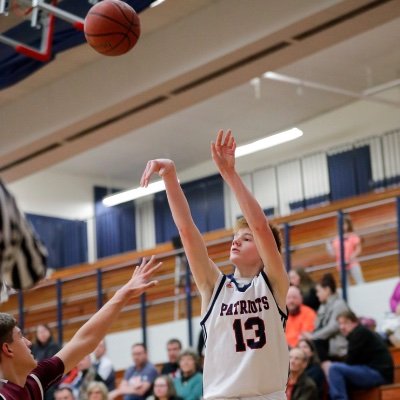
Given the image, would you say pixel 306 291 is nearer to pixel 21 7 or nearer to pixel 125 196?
pixel 21 7

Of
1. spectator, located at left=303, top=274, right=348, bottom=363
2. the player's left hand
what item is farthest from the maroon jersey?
spectator, located at left=303, top=274, right=348, bottom=363

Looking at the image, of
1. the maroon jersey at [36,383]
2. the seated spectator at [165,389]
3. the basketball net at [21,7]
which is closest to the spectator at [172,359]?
the seated spectator at [165,389]

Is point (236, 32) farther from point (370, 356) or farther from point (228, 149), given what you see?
point (228, 149)

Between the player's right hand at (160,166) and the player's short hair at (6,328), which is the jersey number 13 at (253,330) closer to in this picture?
the player's right hand at (160,166)

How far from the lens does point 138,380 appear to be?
11.6m

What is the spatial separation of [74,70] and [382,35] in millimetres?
6020

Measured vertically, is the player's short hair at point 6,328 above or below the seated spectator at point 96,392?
above

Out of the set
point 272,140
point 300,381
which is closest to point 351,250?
point 300,381

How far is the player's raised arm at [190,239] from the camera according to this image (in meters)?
4.94

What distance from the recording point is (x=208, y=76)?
1131 cm

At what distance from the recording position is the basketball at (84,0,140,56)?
7.30m

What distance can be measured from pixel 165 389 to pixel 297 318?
1.70 metres

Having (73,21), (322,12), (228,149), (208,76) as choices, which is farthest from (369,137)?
(228,149)

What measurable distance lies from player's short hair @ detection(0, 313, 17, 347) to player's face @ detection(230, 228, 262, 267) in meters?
1.29
